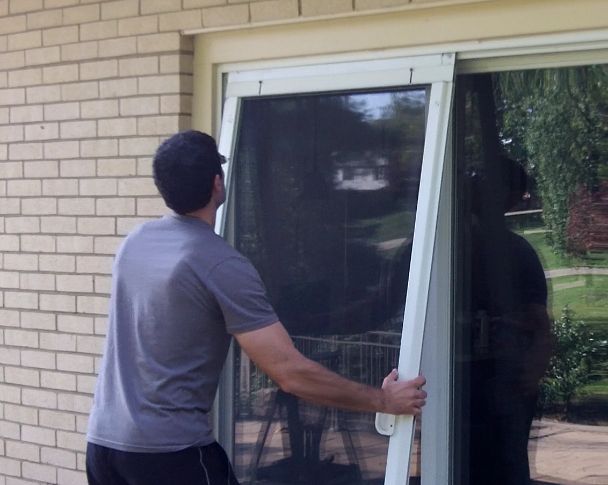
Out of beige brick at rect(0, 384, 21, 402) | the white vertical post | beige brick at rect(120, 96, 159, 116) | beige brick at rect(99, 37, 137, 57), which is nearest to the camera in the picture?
the white vertical post

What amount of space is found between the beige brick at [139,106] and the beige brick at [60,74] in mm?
363

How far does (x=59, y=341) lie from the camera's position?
5449mm

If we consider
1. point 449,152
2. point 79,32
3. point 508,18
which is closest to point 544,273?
point 449,152

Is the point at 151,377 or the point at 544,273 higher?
the point at 544,273

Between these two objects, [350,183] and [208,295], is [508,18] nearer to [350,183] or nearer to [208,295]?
[350,183]

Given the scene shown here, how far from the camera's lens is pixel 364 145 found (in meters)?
4.43

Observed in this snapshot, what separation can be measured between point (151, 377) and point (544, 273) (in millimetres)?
1574

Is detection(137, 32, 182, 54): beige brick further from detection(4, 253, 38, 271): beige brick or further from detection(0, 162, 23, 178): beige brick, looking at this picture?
detection(4, 253, 38, 271): beige brick

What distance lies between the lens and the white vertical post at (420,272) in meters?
3.87

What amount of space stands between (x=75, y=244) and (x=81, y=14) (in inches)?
41.3

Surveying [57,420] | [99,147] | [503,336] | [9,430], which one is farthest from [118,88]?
[503,336]

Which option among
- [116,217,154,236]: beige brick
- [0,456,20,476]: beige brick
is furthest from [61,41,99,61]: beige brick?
[0,456,20,476]: beige brick

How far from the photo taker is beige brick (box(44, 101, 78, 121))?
5.36 metres

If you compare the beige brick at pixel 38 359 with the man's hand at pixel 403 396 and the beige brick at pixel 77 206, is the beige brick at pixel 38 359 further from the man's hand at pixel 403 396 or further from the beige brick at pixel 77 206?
the man's hand at pixel 403 396
